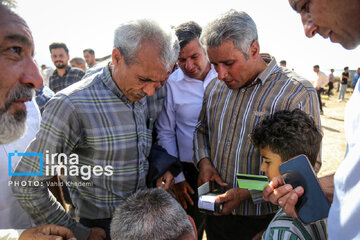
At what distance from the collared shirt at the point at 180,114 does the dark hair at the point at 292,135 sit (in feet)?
3.47

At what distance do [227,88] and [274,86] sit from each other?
1.43ft

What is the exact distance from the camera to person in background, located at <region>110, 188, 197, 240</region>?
137cm

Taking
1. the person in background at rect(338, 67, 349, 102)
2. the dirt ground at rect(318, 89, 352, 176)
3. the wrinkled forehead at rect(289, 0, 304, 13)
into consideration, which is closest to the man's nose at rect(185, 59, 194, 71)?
the wrinkled forehead at rect(289, 0, 304, 13)

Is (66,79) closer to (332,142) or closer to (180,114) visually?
(180,114)

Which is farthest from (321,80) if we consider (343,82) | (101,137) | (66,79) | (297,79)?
(101,137)

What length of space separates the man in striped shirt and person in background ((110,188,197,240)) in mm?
491

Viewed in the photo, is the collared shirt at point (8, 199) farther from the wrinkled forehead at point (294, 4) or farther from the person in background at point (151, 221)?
the wrinkled forehead at point (294, 4)

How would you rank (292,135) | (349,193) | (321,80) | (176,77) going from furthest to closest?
1. (321,80)
2. (176,77)
3. (292,135)
4. (349,193)

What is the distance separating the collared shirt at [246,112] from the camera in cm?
189

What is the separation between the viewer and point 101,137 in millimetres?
1743

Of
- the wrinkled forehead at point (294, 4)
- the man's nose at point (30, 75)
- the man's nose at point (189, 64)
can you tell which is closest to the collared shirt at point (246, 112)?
the man's nose at point (189, 64)

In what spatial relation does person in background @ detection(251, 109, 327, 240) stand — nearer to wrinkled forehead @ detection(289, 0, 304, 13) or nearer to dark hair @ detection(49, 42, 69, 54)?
wrinkled forehead @ detection(289, 0, 304, 13)

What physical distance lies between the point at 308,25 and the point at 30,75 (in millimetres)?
1405

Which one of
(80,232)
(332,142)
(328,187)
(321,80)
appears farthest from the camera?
(321,80)
